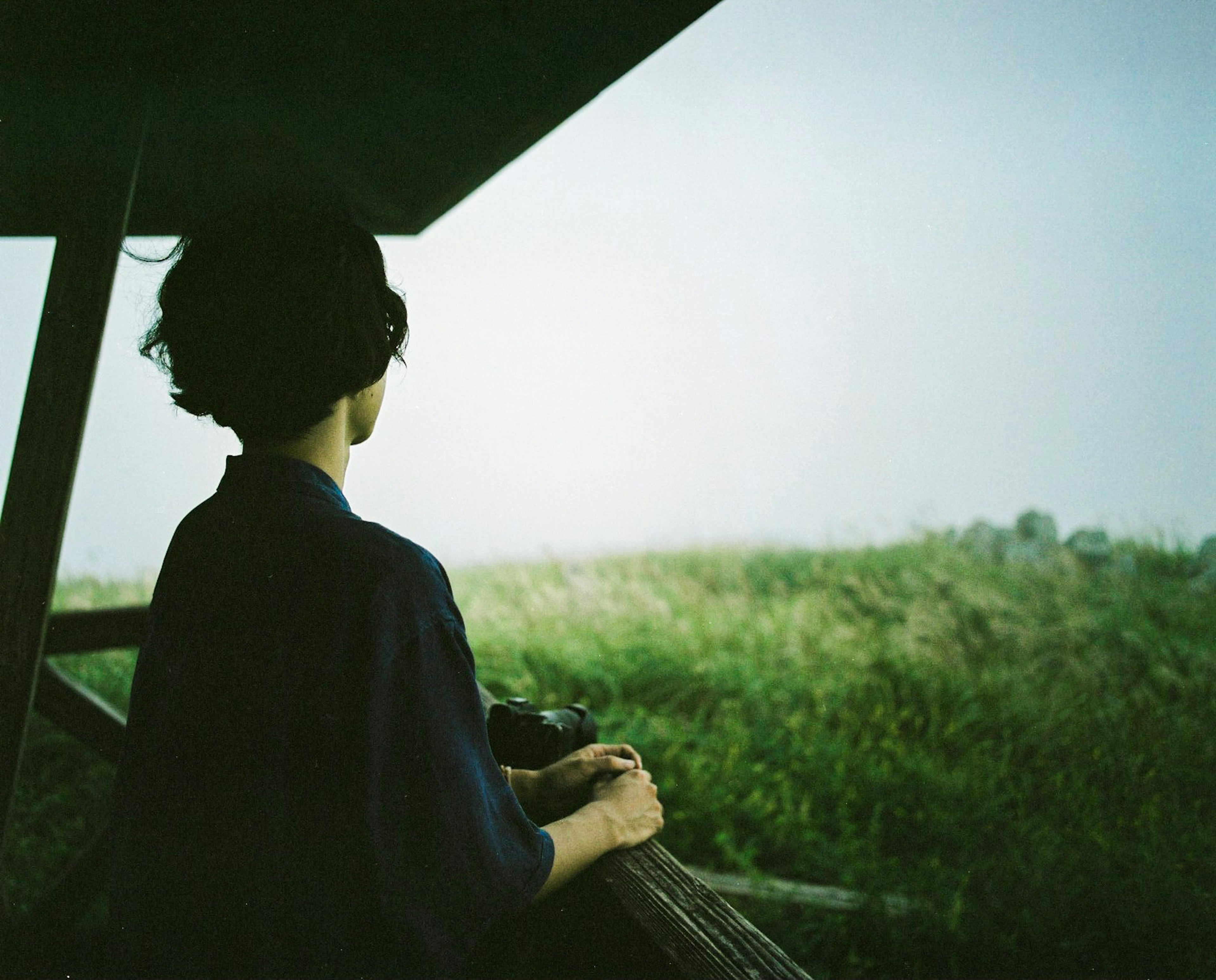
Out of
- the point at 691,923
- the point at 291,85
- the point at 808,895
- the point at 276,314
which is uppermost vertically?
the point at 291,85

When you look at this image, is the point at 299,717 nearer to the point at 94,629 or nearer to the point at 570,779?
the point at 570,779

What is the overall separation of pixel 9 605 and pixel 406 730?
168 centimetres

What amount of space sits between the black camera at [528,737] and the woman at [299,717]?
21cm

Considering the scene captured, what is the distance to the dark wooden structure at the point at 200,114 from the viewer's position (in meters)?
2.00

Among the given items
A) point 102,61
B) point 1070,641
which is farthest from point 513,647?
point 102,61

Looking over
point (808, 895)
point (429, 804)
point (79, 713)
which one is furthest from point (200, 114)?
point (808, 895)

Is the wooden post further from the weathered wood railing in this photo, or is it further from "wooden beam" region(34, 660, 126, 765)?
"wooden beam" region(34, 660, 126, 765)

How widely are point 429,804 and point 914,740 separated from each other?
4.51 meters

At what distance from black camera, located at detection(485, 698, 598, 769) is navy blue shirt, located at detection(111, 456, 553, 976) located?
0.33 meters

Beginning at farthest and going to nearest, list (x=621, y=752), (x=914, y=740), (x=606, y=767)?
1. (x=914, y=740)
2. (x=621, y=752)
3. (x=606, y=767)

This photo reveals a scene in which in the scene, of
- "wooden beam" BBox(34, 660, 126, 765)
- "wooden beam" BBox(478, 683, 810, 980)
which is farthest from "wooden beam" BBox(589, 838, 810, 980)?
"wooden beam" BBox(34, 660, 126, 765)

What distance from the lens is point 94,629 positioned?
3428 mm

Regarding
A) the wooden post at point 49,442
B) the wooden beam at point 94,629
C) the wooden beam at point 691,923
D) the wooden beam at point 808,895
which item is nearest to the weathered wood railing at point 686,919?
the wooden beam at point 691,923

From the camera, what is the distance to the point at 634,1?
1.86 meters
